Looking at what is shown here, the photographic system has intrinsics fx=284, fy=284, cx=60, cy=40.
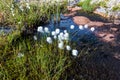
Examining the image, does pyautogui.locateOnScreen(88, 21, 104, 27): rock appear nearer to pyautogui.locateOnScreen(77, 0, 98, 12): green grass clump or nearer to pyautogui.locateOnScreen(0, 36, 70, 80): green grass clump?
pyautogui.locateOnScreen(77, 0, 98, 12): green grass clump

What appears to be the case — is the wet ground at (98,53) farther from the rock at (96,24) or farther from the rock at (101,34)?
the rock at (96,24)

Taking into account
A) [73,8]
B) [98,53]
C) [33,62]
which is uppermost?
[33,62]

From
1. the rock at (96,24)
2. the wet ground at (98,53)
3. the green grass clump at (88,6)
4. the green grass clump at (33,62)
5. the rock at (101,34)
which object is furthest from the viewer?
the green grass clump at (88,6)

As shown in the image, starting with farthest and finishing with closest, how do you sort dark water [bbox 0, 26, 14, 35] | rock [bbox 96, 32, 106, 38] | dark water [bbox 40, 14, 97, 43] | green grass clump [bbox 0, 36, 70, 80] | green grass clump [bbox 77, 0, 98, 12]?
green grass clump [bbox 77, 0, 98, 12] < rock [bbox 96, 32, 106, 38] < dark water [bbox 40, 14, 97, 43] < dark water [bbox 0, 26, 14, 35] < green grass clump [bbox 0, 36, 70, 80]

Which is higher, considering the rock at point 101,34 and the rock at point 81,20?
the rock at point 81,20

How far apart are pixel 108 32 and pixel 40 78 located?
262cm

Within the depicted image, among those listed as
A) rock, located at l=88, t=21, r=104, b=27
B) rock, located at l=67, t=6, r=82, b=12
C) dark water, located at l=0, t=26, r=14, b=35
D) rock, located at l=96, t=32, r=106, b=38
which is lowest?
rock, located at l=67, t=6, r=82, b=12

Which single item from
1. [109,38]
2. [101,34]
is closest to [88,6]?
[101,34]

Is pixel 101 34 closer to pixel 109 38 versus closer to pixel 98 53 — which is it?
pixel 109 38

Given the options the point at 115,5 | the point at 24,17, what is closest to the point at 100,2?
the point at 115,5

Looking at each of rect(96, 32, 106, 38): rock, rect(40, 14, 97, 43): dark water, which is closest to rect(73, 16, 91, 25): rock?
rect(40, 14, 97, 43): dark water

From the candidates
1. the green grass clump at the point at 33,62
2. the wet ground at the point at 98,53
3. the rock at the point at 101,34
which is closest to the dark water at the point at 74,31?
the wet ground at the point at 98,53

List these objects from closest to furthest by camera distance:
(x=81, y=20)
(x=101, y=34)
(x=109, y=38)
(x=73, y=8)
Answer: (x=109, y=38) → (x=101, y=34) → (x=81, y=20) → (x=73, y=8)

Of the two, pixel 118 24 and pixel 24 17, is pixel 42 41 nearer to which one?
pixel 24 17
